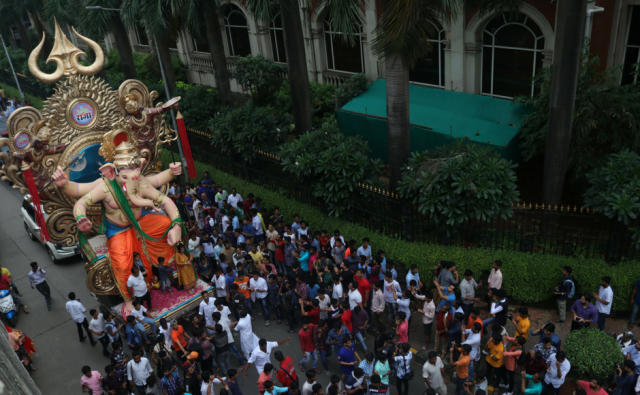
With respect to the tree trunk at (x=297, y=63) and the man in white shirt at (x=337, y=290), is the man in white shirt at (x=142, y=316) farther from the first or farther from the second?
the tree trunk at (x=297, y=63)

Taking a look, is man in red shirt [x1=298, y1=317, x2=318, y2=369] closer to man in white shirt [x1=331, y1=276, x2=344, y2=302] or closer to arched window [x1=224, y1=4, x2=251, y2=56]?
man in white shirt [x1=331, y1=276, x2=344, y2=302]

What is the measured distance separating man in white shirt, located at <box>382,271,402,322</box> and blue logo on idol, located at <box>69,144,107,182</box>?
24.7ft

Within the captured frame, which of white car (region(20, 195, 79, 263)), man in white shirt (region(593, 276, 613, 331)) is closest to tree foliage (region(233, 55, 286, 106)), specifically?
white car (region(20, 195, 79, 263))

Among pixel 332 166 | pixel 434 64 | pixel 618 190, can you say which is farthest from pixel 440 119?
pixel 618 190

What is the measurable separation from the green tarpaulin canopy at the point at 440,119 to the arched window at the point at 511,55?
1.28 meters

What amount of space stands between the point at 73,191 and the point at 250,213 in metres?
4.97

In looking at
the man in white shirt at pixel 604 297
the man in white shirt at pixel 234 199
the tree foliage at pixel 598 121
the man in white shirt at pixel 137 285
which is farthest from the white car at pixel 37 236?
the tree foliage at pixel 598 121

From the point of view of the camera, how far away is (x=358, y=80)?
68.5ft

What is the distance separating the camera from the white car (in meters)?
16.5

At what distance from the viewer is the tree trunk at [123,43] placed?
22906 millimetres

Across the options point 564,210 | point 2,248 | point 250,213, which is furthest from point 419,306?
point 2,248

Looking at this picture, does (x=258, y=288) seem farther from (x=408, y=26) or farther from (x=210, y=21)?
(x=210, y=21)

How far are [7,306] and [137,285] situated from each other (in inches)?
152

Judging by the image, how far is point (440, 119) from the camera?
1697 cm
